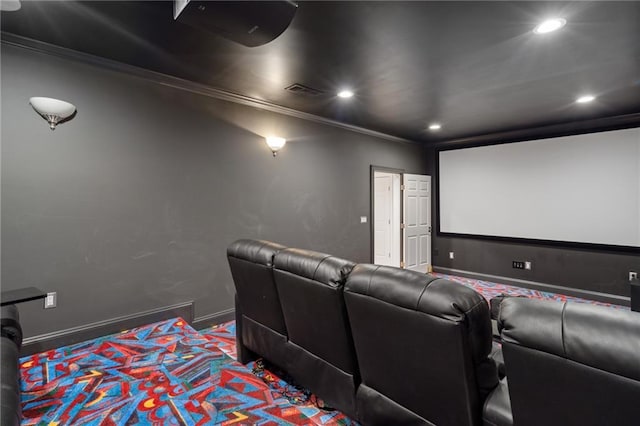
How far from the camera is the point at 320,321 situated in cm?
185

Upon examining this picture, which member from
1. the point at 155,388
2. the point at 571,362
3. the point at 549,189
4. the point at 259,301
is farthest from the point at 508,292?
the point at 155,388

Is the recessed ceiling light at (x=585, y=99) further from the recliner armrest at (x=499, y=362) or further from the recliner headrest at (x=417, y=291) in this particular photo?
the recliner headrest at (x=417, y=291)

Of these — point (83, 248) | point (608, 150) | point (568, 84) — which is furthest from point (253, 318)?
point (608, 150)

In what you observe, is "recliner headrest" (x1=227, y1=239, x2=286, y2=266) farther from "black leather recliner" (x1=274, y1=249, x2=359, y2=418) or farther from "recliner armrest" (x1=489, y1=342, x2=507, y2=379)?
"recliner armrest" (x1=489, y1=342, x2=507, y2=379)

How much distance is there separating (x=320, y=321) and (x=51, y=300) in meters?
2.30

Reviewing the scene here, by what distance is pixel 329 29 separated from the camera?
2252mm

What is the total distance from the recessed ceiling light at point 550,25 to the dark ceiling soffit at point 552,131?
11.1ft

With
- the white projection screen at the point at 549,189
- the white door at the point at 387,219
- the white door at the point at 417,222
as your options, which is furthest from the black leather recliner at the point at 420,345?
the white projection screen at the point at 549,189

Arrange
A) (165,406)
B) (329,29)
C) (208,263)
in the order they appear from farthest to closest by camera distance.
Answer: (208,263) → (329,29) → (165,406)

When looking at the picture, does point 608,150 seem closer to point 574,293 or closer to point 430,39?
point 574,293

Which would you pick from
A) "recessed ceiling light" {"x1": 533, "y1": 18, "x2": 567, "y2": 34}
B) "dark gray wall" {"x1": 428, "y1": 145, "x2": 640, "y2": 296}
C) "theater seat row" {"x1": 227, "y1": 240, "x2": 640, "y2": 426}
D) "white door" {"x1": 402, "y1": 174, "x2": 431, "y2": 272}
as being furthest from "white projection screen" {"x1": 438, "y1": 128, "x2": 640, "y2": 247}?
"theater seat row" {"x1": 227, "y1": 240, "x2": 640, "y2": 426}

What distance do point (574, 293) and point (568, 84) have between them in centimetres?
331

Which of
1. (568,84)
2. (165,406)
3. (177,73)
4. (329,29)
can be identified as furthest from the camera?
(568,84)

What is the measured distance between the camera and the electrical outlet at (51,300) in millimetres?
2541
